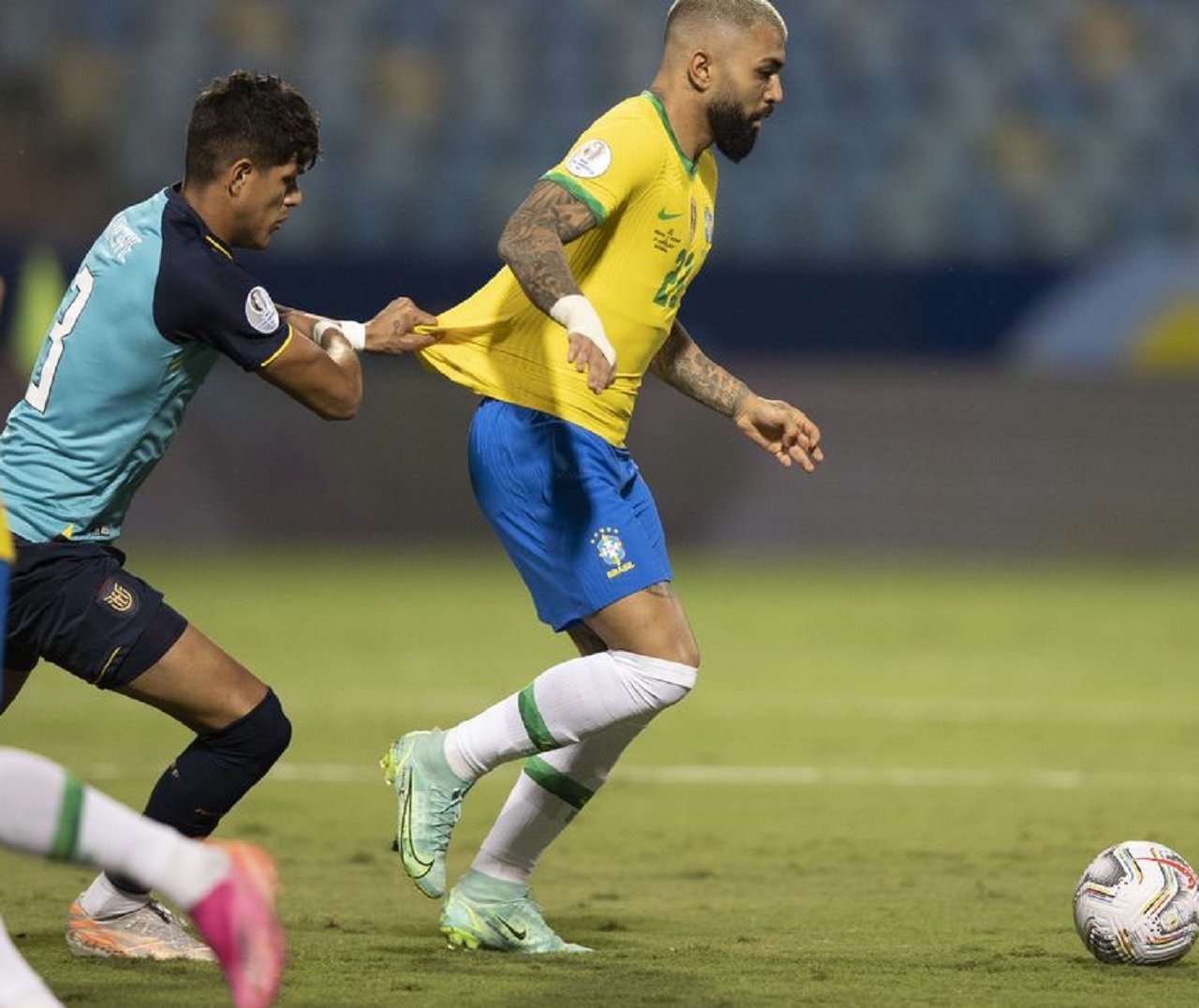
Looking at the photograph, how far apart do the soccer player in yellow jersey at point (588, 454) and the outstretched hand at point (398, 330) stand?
0.17 meters

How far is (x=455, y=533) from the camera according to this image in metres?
17.3

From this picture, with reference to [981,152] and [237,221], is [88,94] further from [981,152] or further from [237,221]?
[237,221]

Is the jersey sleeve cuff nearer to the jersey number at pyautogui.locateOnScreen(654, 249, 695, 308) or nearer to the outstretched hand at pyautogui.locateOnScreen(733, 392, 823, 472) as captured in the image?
the jersey number at pyautogui.locateOnScreen(654, 249, 695, 308)

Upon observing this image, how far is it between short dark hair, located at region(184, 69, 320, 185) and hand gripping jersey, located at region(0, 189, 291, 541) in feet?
0.41

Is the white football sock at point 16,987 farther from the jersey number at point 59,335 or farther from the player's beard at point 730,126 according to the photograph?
the player's beard at point 730,126

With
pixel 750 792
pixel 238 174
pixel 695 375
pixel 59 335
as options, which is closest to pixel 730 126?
pixel 695 375

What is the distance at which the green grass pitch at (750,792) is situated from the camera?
5.13 meters

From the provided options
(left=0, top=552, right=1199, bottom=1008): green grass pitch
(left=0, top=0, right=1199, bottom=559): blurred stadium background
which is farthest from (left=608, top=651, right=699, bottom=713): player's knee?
(left=0, top=0, right=1199, bottom=559): blurred stadium background

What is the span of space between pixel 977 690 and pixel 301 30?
12.5m

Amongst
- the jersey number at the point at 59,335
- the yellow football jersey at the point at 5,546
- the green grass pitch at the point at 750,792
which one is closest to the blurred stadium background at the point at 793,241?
the green grass pitch at the point at 750,792

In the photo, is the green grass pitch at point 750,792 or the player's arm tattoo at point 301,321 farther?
the player's arm tattoo at point 301,321

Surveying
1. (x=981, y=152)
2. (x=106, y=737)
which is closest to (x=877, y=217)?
(x=981, y=152)

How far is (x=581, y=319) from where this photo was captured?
4.86 meters

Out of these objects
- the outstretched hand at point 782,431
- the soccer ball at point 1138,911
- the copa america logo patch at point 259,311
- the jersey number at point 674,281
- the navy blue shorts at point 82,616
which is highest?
the jersey number at point 674,281
